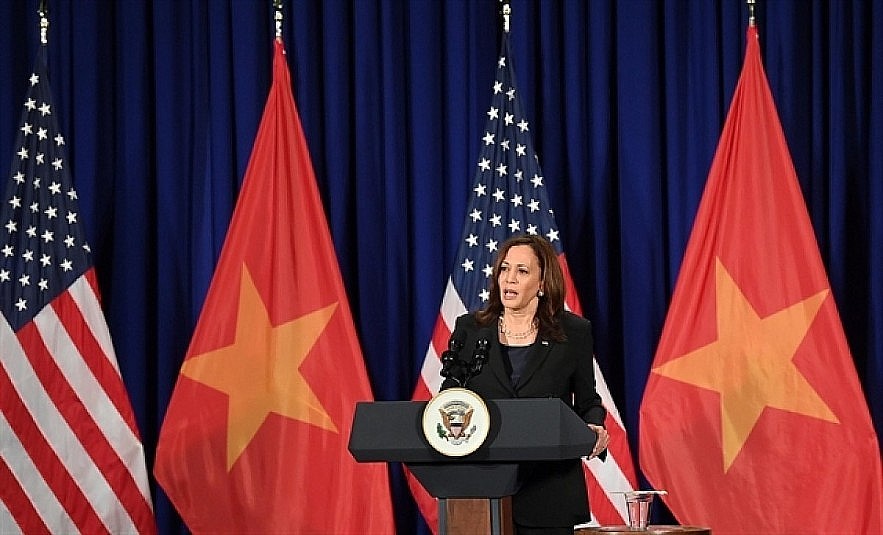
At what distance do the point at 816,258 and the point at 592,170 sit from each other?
100 centimetres

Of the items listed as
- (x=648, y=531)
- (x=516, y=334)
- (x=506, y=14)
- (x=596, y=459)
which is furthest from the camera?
(x=506, y=14)

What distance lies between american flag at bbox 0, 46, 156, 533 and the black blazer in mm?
2165

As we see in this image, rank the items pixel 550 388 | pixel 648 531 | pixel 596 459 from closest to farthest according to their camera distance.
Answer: pixel 550 388
pixel 648 531
pixel 596 459

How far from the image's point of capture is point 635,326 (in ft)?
16.5

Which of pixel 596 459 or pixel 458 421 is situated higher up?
pixel 458 421

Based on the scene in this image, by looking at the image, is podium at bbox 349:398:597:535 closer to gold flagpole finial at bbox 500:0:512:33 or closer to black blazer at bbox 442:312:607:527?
black blazer at bbox 442:312:607:527

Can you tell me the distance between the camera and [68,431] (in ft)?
15.6

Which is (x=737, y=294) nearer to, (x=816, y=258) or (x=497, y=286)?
(x=816, y=258)

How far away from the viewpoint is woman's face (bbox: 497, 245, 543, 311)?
3170mm

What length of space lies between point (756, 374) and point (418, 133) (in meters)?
1.72

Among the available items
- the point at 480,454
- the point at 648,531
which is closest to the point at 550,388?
the point at 480,454

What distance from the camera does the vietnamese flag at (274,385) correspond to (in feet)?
15.4

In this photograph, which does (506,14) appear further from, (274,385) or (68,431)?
(68,431)

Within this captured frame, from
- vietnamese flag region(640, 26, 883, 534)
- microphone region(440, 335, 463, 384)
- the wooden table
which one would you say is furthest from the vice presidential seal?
vietnamese flag region(640, 26, 883, 534)
